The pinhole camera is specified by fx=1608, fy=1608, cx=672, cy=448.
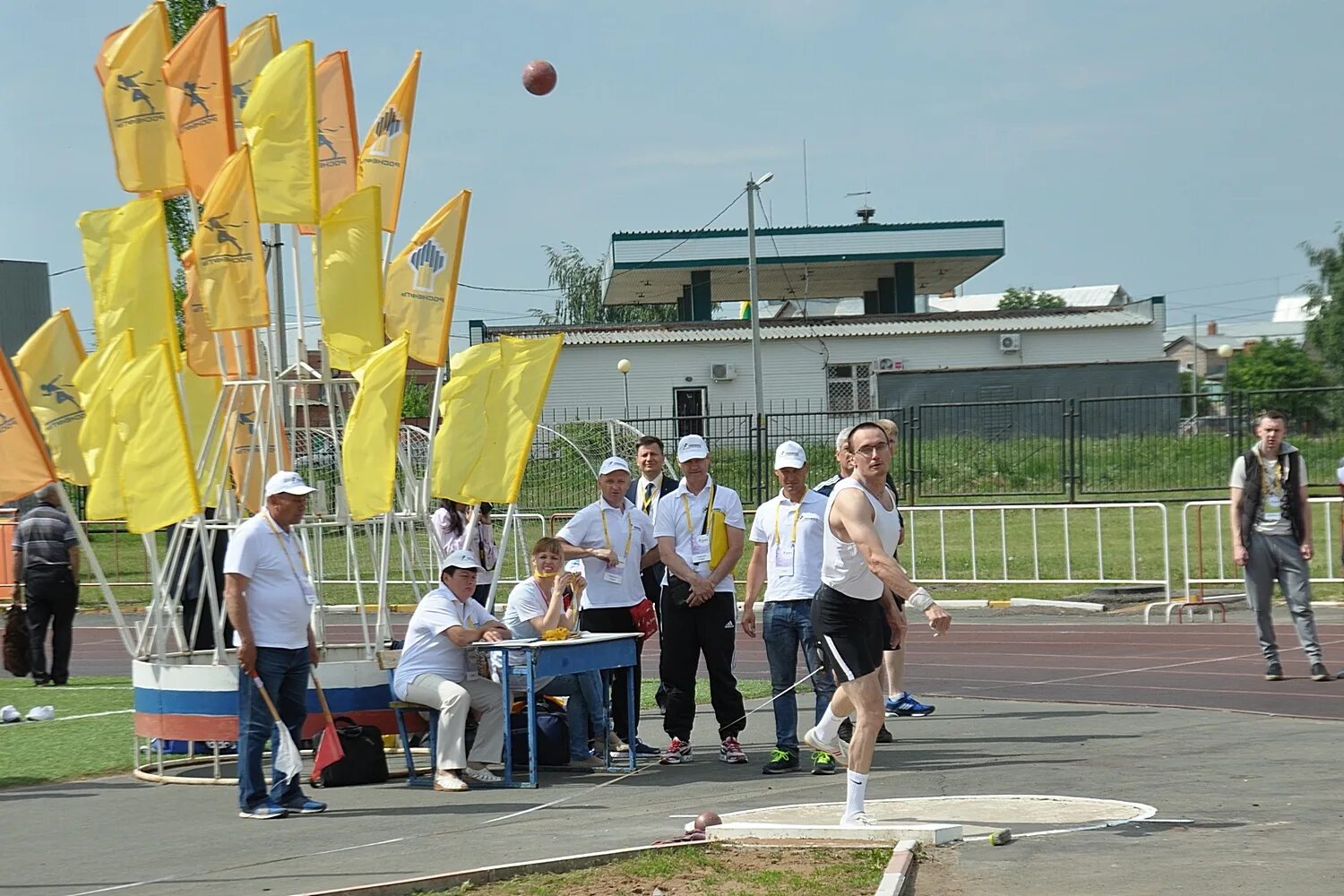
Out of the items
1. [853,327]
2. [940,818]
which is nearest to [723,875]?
[940,818]

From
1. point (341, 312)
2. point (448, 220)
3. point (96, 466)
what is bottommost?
point (96, 466)

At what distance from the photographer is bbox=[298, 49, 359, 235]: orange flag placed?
12062 mm

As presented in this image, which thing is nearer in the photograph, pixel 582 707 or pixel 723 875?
pixel 723 875

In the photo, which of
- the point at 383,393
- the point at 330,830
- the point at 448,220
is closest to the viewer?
the point at 330,830

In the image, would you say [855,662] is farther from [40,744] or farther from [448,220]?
[40,744]

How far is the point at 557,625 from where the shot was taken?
1103cm

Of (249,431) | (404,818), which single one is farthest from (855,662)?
(249,431)

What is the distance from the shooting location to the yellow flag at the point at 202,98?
1104 cm

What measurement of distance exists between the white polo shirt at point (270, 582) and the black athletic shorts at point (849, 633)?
3207 millimetres

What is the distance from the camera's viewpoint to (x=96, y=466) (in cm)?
1054

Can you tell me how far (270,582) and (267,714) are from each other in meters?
0.77

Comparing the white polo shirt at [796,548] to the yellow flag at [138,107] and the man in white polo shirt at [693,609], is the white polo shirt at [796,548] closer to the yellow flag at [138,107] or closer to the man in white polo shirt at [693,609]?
the man in white polo shirt at [693,609]

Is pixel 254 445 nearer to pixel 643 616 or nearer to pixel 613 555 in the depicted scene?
pixel 613 555

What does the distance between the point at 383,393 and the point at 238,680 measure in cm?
200
